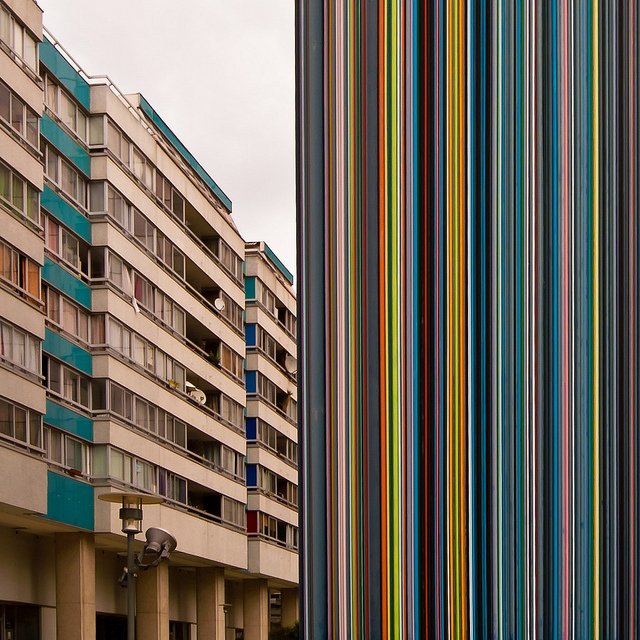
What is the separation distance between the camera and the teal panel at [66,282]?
34.4 metres

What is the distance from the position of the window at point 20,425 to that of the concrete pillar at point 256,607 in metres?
25.8

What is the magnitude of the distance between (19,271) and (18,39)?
5.40m

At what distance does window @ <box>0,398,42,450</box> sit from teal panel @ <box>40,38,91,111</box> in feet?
29.9

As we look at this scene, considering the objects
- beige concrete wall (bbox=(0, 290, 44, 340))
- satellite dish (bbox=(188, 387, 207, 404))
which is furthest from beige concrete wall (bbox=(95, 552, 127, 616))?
beige concrete wall (bbox=(0, 290, 44, 340))

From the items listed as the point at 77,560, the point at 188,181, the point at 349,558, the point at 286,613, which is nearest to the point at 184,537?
the point at 77,560

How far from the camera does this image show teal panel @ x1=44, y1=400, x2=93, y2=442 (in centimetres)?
3397

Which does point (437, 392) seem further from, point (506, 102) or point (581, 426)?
point (506, 102)

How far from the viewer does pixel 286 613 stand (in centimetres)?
6406

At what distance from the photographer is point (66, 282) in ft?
116

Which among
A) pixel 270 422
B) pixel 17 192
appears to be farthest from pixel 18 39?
A: pixel 270 422

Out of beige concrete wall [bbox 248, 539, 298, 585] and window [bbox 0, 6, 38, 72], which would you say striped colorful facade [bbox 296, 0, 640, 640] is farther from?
beige concrete wall [bbox 248, 539, 298, 585]

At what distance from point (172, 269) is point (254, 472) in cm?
1369

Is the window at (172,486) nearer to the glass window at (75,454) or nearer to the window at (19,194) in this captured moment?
the glass window at (75,454)

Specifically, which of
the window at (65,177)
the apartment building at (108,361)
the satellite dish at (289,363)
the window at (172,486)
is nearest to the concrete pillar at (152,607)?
the apartment building at (108,361)
